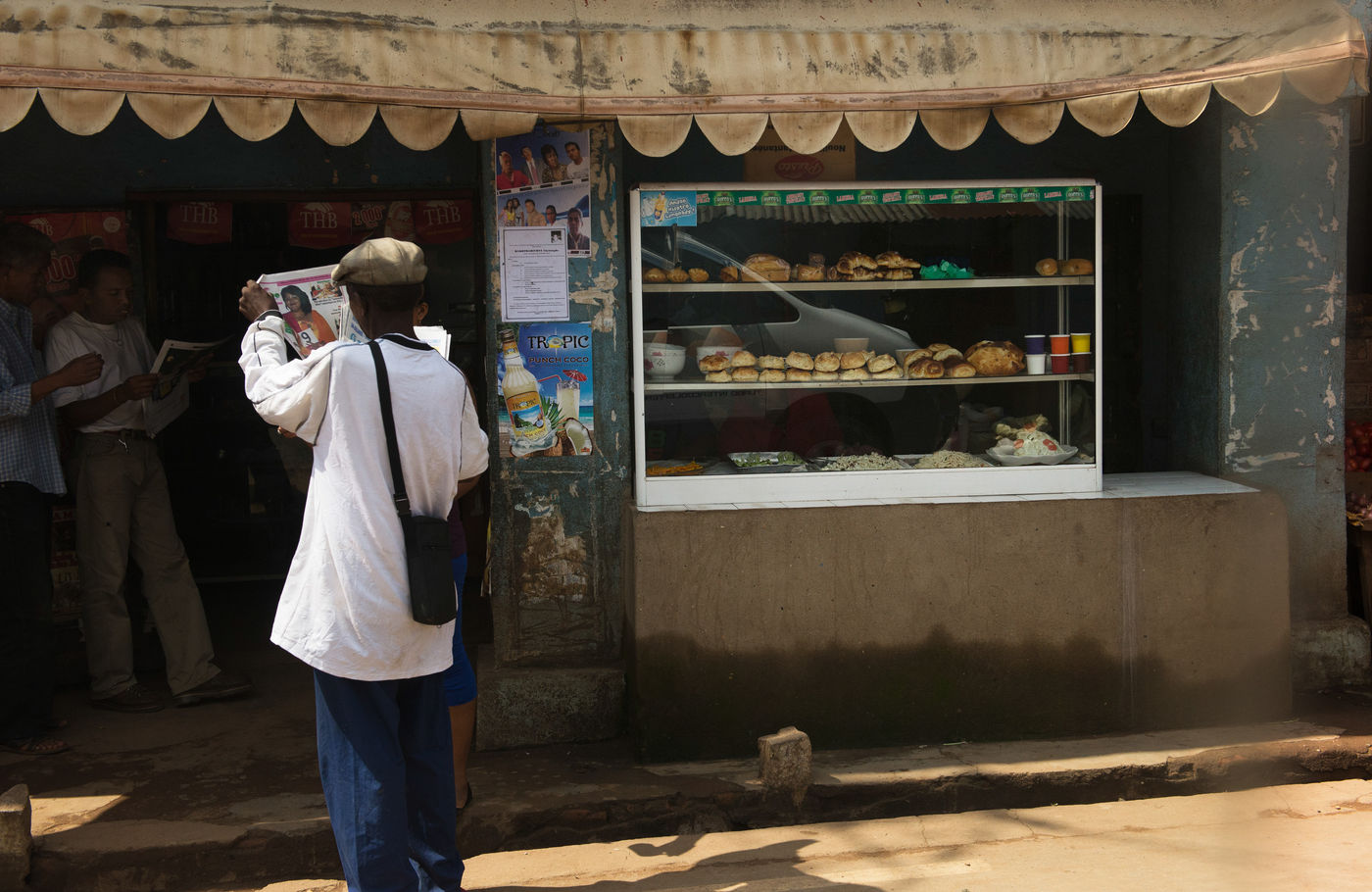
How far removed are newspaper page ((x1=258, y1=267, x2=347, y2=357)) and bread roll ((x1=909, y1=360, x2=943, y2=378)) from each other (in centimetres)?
245

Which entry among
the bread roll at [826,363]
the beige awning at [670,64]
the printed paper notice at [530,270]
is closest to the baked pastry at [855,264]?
the bread roll at [826,363]

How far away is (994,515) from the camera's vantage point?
4.57m

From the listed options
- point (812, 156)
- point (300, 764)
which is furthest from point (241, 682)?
point (812, 156)

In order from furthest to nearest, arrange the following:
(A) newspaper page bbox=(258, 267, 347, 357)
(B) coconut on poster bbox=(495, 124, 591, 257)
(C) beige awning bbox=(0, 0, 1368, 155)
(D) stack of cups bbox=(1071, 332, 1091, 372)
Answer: (D) stack of cups bbox=(1071, 332, 1091, 372), (B) coconut on poster bbox=(495, 124, 591, 257), (C) beige awning bbox=(0, 0, 1368, 155), (A) newspaper page bbox=(258, 267, 347, 357)

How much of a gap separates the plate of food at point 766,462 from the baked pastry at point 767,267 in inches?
30.0

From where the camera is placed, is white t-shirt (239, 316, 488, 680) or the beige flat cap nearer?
white t-shirt (239, 316, 488, 680)

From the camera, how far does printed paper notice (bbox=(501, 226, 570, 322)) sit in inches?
183

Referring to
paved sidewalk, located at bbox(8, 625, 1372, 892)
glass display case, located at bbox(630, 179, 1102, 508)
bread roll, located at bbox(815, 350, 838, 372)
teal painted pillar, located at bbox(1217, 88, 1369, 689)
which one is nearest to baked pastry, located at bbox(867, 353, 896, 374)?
glass display case, located at bbox(630, 179, 1102, 508)

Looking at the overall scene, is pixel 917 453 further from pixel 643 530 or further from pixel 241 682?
pixel 241 682

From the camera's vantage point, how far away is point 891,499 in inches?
186

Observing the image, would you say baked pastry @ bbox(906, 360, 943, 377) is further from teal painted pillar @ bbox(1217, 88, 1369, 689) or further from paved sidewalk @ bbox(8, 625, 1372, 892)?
paved sidewalk @ bbox(8, 625, 1372, 892)

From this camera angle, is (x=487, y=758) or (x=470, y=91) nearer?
(x=470, y=91)

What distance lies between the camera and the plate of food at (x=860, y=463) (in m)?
4.81

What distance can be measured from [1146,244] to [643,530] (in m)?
3.73
